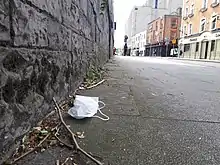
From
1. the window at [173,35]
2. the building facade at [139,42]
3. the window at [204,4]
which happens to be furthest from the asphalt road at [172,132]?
the building facade at [139,42]

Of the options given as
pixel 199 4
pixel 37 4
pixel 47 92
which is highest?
pixel 199 4

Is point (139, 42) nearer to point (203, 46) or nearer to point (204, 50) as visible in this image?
A: point (203, 46)

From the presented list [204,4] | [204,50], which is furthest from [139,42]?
[204,50]

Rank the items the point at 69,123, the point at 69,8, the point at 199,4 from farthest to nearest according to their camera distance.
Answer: the point at 199,4 → the point at 69,8 → the point at 69,123

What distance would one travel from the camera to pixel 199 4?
2928cm

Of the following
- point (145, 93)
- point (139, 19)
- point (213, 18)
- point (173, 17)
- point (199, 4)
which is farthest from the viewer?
point (139, 19)

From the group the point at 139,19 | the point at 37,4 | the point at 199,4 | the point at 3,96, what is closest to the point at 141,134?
the point at 3,96

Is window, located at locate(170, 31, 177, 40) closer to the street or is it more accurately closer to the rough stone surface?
the street

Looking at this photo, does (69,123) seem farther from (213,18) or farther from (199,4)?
(199,4)

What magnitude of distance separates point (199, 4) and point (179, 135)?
31266 mm

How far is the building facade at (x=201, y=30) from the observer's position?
25031 mm

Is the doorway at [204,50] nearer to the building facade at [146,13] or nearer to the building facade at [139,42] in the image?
the building facade at [139,42]

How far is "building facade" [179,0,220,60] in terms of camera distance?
2503 centimetres

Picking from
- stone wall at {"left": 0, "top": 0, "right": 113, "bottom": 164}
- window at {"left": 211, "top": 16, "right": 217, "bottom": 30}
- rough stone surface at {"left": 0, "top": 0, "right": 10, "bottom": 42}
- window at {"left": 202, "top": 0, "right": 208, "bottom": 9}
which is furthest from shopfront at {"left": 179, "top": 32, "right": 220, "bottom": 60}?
rough stone surface at {"left": 0, "top": 0, "right": 10, "bottom": 42}
